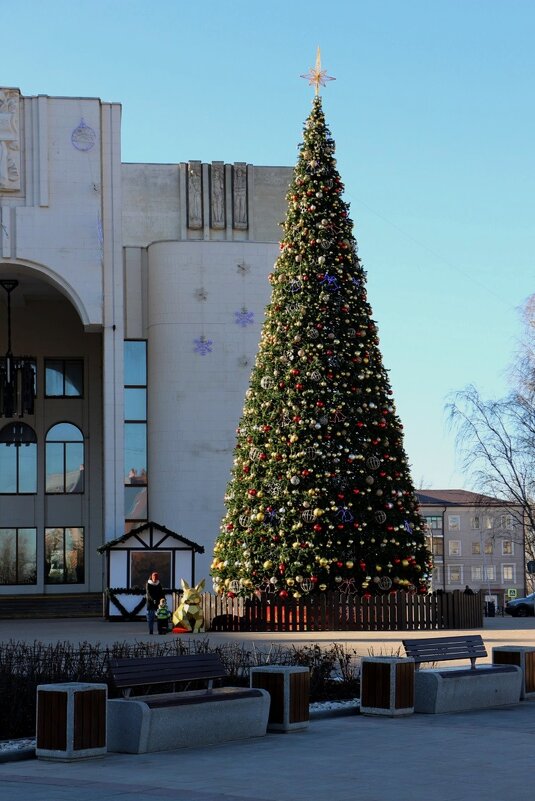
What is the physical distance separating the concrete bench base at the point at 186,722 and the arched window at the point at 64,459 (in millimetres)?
37711

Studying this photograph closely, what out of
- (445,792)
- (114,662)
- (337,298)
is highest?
(337,298)

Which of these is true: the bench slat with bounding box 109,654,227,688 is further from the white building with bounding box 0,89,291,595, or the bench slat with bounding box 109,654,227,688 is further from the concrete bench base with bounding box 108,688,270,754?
the white building with bounding box 0,89,291,595

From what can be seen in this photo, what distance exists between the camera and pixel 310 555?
2902cm

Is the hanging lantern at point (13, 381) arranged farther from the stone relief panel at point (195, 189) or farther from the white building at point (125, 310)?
the stone relief panel at point (195, 189)

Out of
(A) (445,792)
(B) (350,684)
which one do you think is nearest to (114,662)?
(A) (445,792)

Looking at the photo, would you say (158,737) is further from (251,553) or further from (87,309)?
(87,309)

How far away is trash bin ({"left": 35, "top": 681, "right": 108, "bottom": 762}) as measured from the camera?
11211mm

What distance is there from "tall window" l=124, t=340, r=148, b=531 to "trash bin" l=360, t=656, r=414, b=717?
30190 millimetres

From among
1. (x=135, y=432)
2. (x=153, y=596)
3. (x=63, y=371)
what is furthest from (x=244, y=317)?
(x=153, y=596)

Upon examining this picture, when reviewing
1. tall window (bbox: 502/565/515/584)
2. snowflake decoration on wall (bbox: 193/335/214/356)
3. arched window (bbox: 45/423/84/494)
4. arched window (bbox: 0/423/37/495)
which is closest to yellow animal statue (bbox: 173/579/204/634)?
snowflake decoration on wall (bbox: 193/335/214/356)

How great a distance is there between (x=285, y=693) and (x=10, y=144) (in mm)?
33416

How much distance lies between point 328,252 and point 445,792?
2210cm

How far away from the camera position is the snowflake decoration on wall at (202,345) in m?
44.8

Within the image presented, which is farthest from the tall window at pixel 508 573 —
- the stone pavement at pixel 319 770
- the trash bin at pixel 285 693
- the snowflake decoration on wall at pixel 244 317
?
the trash bin at pixel 285 693
